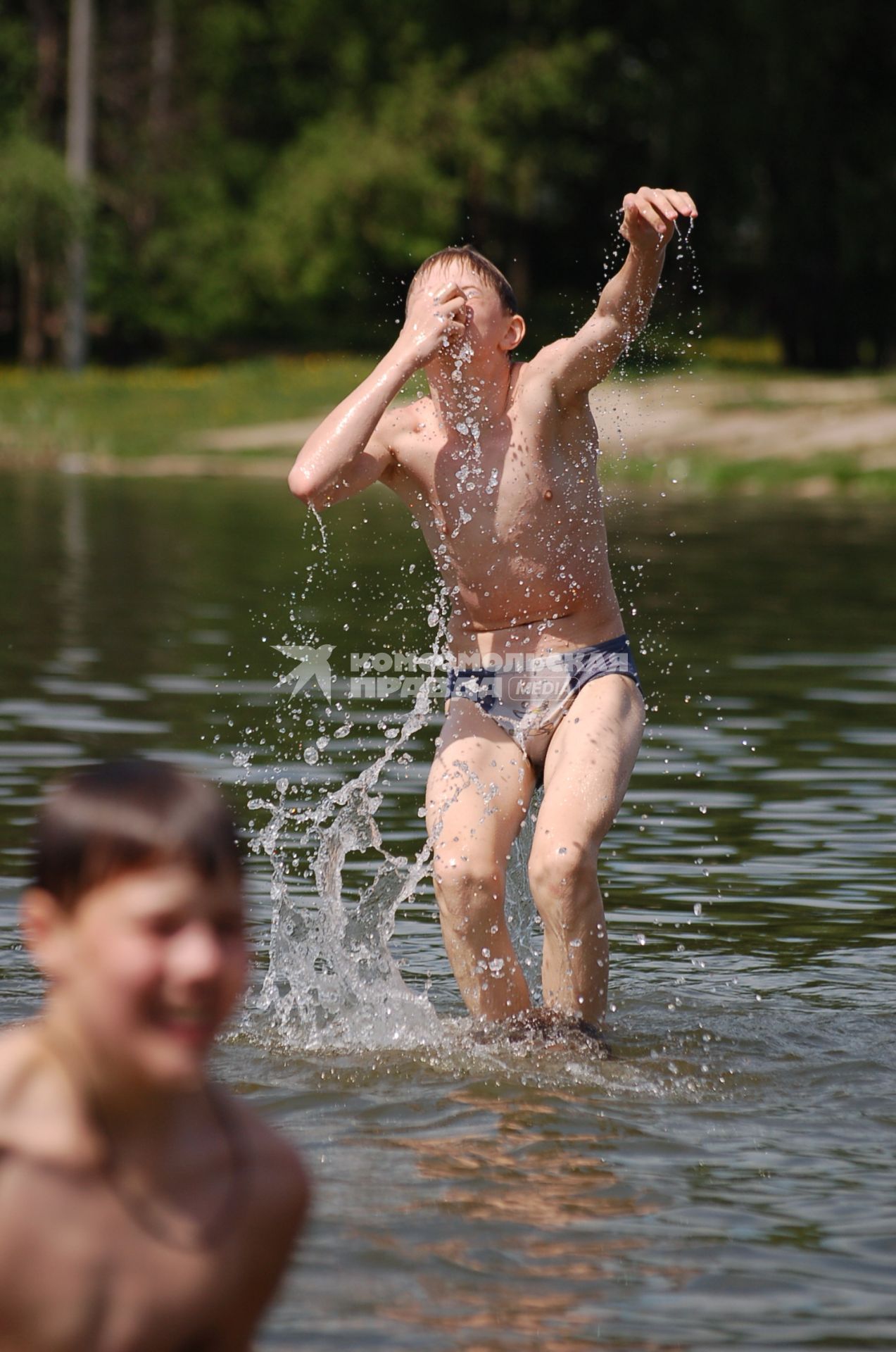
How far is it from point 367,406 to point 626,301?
72 centimetres

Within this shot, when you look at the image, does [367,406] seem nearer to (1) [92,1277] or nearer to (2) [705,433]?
(1) [92,1277]

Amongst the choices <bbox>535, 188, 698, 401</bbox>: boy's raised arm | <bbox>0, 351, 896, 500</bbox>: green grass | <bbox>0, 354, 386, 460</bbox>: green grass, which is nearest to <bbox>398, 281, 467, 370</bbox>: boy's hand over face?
<bbox>535, 188, 698, 401</bbox>: boy's raised arm

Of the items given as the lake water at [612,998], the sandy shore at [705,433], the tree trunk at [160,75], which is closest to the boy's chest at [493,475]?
the lake water at [612,998]

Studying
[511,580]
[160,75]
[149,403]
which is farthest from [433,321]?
[160,75]

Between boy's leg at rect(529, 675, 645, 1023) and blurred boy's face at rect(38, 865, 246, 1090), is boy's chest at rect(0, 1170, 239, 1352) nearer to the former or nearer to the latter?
blurred boy's face at rect(38, 865, 246, 1090)

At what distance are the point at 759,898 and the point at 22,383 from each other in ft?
115

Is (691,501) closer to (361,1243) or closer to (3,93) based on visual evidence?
(361,1243)

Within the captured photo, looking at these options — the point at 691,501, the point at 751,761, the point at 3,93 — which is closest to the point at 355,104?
the point at 3,93

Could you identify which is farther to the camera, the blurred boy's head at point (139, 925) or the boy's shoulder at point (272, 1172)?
the boy's shoulder at point (272, 1172)

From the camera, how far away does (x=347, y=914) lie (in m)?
7.33

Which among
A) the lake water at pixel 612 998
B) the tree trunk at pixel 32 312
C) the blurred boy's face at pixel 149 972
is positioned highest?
the tree trunk at pixel 32 312

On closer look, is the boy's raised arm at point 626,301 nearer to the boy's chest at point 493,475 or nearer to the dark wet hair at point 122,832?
the boy's chest at point 493,475

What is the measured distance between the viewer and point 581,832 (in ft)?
18.2

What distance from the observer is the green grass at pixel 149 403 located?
35.0 metres
